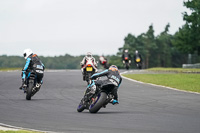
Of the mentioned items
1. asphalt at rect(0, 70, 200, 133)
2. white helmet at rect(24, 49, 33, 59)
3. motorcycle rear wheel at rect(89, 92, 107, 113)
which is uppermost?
white helmet at rect(24, 49, 33, 59)

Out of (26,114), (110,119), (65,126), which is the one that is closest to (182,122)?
(110,119)

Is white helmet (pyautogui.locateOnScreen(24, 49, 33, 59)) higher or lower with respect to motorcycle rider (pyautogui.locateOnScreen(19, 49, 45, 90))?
higher

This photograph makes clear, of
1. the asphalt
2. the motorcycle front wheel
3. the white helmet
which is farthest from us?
the white helmet

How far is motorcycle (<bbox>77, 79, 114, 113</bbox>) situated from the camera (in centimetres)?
1348

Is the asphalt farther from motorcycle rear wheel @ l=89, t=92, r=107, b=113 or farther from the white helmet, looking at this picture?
the white helmet

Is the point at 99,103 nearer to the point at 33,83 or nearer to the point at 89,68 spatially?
the point at 33,83

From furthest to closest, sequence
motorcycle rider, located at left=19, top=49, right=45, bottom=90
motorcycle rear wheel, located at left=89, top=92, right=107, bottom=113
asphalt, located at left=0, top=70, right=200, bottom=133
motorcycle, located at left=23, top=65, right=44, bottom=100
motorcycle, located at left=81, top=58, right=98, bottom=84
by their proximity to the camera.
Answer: motorcycle, located at left=81, top=58, right=98, bottom=84, motorcycle rider, located at left=19, top=49, right=45, bottom=90, motorcycle, located at left=23, top=65, right=44, bottom=100, motorcycle rear wheel, located at left=89, top=92, right=107, bottom=113, asphalt, located at left=0, top=70, right=200, bottom=133

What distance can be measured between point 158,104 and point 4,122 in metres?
6.35

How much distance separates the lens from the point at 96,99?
44.8 ft

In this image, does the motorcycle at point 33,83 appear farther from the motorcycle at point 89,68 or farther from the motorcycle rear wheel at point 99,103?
the motorcycle at point 89,68

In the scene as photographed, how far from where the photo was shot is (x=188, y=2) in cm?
7088

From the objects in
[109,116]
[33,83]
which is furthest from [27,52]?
[109,116]

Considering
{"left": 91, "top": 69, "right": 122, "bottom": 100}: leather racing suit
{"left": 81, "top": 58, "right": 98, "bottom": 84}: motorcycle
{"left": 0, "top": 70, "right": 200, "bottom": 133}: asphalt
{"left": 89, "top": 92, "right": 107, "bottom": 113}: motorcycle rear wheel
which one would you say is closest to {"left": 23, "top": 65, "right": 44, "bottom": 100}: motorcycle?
{"left": 0, "top": 70, "right": 200, "bottom": 133}: asphalt

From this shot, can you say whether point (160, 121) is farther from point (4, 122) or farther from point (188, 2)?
point (188, 2)
